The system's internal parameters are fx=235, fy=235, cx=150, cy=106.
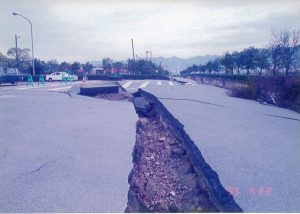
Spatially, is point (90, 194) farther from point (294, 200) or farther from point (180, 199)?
point (294, 200)

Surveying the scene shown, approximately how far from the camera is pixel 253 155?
4367 mm

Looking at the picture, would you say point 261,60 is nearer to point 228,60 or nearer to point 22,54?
point 228,60

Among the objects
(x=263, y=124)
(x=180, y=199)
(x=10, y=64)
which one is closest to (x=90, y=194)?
(x=180, y=199)

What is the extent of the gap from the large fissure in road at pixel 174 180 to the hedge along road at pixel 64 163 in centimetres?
32

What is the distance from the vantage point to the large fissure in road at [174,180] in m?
3.17

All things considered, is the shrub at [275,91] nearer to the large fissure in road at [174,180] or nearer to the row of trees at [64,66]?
the large fissure in road at [174,180]

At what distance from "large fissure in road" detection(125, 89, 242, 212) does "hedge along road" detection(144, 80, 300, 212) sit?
0.16 m

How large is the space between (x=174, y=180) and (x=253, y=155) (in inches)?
60.6

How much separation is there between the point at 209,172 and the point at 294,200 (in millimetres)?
1134

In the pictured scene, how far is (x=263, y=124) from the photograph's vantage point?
7047 mm

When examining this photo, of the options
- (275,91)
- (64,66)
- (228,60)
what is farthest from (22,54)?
(275,91)

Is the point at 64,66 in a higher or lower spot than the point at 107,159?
higher

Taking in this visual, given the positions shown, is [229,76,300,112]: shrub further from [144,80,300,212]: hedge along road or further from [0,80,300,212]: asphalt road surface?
[0,80,300,212]: asphalt road surface

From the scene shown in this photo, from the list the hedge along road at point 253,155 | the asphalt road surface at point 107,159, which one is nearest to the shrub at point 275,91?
the hedge along road at point 253,155
